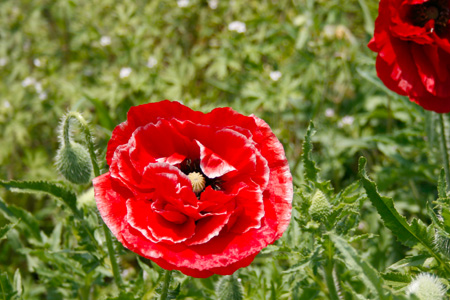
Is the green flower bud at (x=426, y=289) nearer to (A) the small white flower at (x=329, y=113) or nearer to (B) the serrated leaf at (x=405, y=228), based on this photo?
(B) the serrated leaf at (x=405, y=228)

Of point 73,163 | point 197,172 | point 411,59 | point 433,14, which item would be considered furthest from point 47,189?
point 433,14

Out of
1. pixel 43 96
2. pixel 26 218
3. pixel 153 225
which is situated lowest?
pixel 43 96

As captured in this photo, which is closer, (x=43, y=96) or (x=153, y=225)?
(x=153, y=225)

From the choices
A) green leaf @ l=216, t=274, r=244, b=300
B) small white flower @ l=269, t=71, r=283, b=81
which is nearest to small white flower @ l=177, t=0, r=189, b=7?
small white flower @ l=269, t=71, r=283, b=81

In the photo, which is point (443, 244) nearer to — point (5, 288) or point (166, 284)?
point (166, 284)

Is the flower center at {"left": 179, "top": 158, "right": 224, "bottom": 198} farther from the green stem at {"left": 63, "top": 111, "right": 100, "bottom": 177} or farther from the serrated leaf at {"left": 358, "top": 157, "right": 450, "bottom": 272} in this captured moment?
the serrated leaf at {"left": 358, "top": 157, "right": 450, "bottom": 272}

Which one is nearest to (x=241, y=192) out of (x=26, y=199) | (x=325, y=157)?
(x=325, y=157)

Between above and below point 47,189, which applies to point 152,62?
below
